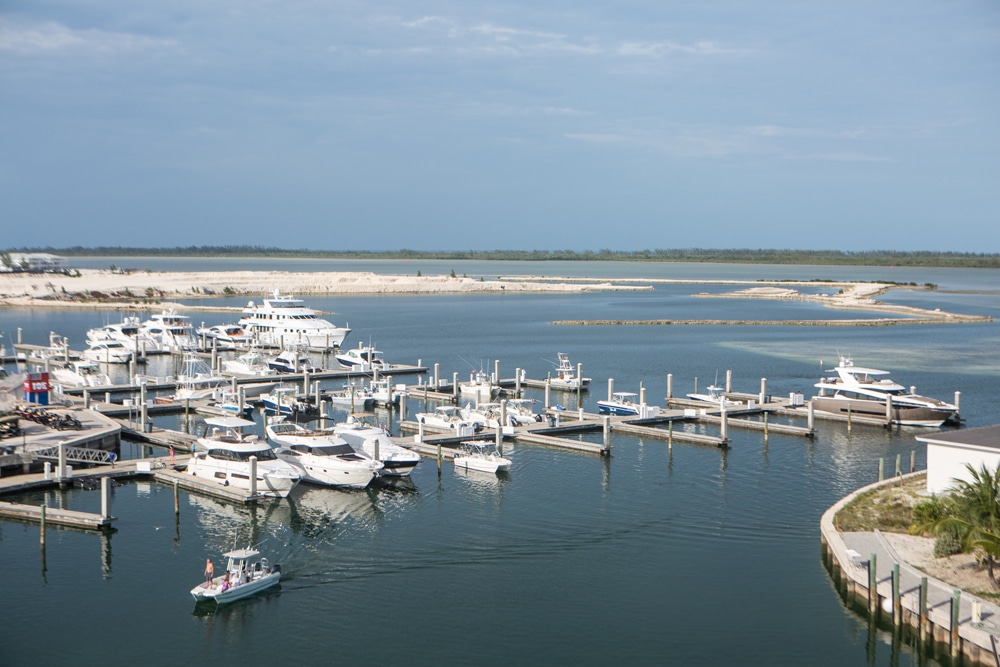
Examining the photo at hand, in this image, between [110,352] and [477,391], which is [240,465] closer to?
[477,391]

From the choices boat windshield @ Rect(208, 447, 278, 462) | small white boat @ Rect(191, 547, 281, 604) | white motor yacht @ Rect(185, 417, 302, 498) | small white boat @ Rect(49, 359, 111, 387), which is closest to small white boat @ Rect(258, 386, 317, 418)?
small white boat @ Rect(49, 359, 111, 387)

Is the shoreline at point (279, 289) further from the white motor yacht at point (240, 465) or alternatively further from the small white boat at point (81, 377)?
the white motor yacht at point (240, 465)

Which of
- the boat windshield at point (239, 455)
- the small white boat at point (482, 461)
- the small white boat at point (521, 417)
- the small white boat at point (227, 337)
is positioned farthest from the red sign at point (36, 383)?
the small white boat at point (227, 337)

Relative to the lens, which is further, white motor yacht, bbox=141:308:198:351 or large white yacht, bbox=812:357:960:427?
white motor yacht, bbox=141:308:198:351

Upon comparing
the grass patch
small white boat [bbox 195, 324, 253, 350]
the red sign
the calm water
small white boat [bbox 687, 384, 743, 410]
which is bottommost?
the calm water

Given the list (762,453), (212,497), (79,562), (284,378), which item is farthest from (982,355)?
(79,562)

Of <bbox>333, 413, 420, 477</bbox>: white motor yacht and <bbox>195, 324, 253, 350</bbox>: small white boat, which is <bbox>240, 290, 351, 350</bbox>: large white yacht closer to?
<bbox>195, 324, 253, 350</bbox>: small white boat
